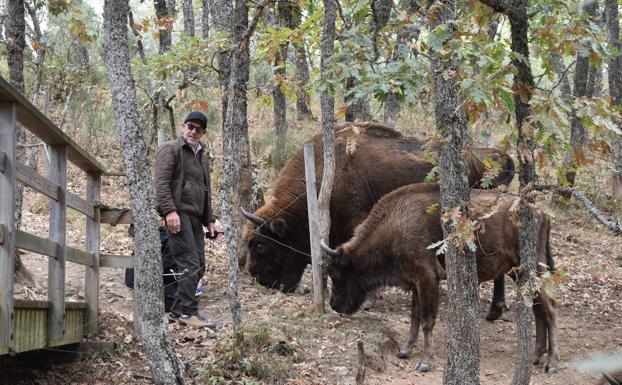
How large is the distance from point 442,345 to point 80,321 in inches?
180

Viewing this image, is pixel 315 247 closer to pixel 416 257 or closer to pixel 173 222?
pixel 416 257

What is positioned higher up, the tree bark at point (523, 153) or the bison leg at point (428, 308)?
the tree bark at point (523, 153)

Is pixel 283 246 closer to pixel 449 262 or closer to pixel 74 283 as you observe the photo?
pixel 74 283

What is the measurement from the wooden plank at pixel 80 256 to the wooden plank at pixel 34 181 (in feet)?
2.09

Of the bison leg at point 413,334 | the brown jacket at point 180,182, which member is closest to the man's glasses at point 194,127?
the brown jacket at point 180,182

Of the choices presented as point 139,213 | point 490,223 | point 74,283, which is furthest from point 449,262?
point 74,283

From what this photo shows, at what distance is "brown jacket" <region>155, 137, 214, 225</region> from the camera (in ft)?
24.7

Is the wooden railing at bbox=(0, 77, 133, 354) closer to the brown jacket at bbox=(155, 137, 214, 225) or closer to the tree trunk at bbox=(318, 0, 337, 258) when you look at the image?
the brown jacket at bbox=(155, 137, 214, 225)

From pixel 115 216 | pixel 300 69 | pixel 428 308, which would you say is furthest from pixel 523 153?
pixel 300 69

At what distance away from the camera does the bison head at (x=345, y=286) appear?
8750mm

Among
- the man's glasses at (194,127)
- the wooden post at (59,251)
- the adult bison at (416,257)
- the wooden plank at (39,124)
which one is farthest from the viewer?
the adult bison at (416,257)

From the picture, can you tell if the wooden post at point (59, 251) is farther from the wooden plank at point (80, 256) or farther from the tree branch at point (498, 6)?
the tree branch at point (498, 6)

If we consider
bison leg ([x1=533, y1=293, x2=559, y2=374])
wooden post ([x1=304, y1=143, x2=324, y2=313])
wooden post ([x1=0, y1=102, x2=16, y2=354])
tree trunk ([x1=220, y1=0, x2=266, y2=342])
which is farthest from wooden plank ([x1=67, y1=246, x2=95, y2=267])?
bison leg ([x1=533, y1=293, x2=559, y2=374])

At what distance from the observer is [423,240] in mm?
8227
